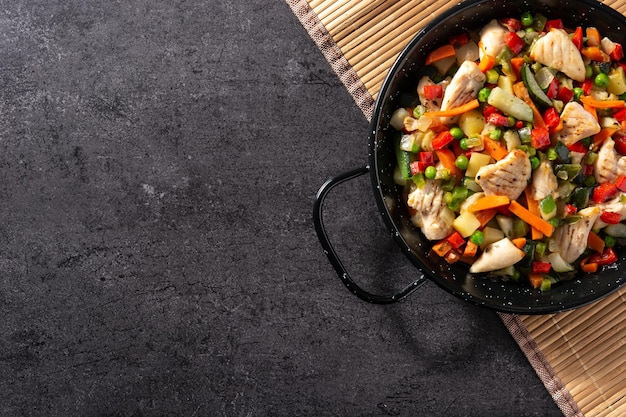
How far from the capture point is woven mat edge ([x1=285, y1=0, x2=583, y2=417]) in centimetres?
310

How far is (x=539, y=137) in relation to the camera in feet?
8.38

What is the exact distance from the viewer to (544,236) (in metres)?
2.65

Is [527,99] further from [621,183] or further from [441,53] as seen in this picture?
[621,183]

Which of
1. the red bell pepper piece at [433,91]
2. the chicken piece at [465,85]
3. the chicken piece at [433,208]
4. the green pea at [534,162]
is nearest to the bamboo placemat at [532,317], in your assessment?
the red bell pepper piece at [433,91]

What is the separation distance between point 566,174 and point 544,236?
0.88 ft

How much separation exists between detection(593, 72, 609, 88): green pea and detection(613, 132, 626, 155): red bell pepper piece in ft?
0.69

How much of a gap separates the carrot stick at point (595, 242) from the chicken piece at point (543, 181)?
0.29 meters

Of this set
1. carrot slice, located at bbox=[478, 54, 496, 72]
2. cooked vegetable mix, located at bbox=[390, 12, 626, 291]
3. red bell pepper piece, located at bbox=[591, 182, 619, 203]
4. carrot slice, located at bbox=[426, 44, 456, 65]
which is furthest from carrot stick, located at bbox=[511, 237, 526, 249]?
carrot slice, located at bbox=[426, 44, 456, 65]

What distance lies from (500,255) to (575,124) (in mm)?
590

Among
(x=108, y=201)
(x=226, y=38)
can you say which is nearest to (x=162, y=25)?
(x=226, y=38)

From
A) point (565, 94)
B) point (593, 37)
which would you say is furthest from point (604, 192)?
point (593, 37)

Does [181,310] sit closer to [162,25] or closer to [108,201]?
[108,201]

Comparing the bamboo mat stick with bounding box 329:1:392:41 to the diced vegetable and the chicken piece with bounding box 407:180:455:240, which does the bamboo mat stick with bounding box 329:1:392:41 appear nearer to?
the diced vegetable

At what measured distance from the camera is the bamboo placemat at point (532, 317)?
9.89 ft
